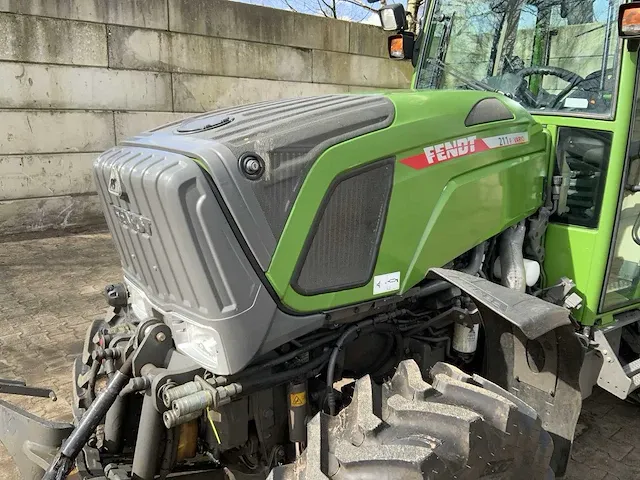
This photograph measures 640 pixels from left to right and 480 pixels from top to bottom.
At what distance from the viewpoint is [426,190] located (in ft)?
7.95

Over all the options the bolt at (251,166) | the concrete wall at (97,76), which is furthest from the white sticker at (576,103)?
the concrete wall at (97,76)

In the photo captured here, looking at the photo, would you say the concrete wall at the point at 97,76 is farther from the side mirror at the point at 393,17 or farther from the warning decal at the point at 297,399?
the warning decal at the point at 297,399

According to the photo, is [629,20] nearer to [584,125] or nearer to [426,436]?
[584,125]

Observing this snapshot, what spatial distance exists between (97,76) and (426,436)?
7.61 metres

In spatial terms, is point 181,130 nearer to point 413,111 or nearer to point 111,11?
point 413,111

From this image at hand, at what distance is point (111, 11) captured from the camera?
26.5ft

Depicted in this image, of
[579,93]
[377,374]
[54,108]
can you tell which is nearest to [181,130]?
[377,374]

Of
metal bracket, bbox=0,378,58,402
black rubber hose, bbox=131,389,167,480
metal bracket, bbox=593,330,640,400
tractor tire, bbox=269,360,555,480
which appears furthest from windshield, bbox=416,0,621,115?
metal bracket, bbox=0,378,58,402

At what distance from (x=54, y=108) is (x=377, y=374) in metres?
6.84

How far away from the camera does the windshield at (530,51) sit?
9.61 feet

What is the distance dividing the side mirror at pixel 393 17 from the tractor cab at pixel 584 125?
0.41 metres

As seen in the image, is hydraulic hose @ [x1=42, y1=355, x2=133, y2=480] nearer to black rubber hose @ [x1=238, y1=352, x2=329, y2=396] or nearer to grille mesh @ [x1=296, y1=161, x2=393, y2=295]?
black rubber hose @ [x1=238, y1=352, x2=329, y2=396]

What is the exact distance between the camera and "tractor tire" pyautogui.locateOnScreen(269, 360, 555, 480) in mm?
1824

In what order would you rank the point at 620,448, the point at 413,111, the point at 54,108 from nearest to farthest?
1. the point at 413,111
2. the point at 620,448
3. the point at 54,108
